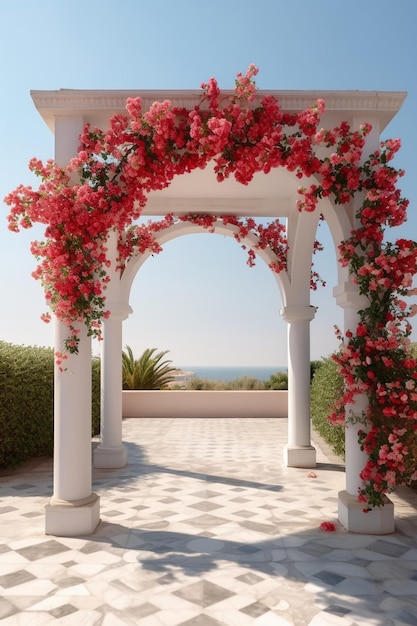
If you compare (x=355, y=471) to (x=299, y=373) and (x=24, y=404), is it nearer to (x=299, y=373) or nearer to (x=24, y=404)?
(x=299, y=373)

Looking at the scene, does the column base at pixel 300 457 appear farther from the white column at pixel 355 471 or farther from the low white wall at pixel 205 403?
the low white wall at pixel 205 403

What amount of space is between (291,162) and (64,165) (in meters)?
1.94

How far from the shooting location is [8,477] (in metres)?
6.91

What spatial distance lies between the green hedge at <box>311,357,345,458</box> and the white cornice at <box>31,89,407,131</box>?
3688mm

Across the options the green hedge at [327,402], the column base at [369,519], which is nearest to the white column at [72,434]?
the column base at [369,519]

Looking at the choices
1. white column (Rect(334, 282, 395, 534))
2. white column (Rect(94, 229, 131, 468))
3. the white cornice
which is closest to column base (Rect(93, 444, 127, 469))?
white column (Rect(94, 229, 131, 468))

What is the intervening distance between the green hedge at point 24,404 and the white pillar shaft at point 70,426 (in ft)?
8.86

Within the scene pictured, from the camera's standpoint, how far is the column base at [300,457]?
753 centimetres

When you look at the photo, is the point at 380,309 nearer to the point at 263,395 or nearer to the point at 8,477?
the point at 8,477

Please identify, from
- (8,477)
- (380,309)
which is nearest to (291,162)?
(380,309)

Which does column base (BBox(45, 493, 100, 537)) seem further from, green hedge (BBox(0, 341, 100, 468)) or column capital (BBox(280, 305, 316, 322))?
column capital (BBox(280, 305, 316, 322))

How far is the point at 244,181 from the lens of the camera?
15.2 feet

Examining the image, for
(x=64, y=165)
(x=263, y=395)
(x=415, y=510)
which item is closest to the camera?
(x=64, y=165)

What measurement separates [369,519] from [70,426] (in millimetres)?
2656
